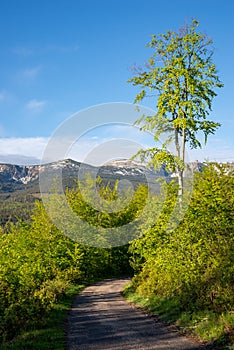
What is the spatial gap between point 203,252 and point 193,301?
1.87 m

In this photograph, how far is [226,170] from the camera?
49.8 ft

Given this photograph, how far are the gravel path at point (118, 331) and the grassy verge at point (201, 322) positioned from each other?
1.32 feet

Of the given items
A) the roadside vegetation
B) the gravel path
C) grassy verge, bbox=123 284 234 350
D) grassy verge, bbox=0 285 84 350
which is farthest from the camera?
the roadside vegetation

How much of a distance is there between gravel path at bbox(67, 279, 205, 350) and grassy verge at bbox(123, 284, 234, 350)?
15.8 inches

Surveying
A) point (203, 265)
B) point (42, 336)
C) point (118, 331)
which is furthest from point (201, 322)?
point (42, 336)

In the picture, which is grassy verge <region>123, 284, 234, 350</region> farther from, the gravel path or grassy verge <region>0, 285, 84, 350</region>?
grassy verge <region>0, 285, 84, 350</region>

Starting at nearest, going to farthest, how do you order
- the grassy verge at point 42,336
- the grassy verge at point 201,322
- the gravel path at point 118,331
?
the grassy verge at point 201,322
the grassy verge at point 42,336
the gravel path at point 118,331

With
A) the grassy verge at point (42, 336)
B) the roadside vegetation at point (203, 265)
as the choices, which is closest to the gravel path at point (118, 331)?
the grassy verge at point (42, 336)

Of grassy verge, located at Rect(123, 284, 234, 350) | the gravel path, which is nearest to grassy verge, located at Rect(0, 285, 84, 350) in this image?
the gravel path

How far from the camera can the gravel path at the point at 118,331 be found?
1062 centimetres

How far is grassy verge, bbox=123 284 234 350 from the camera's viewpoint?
397 inches

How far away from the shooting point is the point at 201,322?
39.1 feet

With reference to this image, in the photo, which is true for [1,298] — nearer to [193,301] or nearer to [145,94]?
[193,301]

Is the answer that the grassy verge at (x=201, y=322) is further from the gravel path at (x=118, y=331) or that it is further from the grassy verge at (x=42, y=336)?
the grassy verge at (x=42, y=336)
